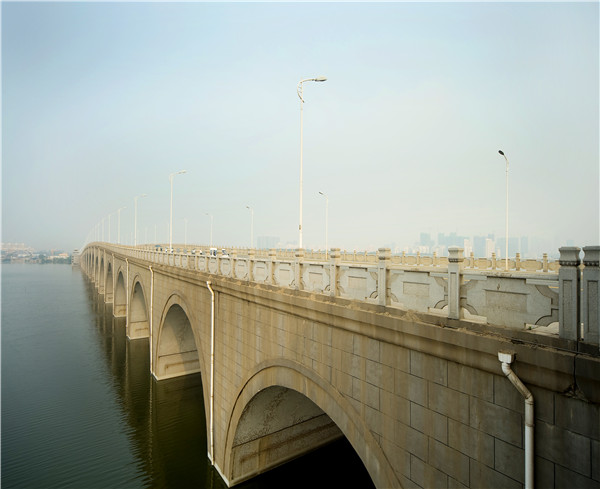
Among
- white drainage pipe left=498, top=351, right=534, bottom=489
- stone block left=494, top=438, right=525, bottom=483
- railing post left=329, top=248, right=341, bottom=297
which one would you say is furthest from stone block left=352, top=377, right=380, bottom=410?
white drainage pipe left=498, top=351, right=534, bottom=489

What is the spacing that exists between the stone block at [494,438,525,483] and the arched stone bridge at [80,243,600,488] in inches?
0.5

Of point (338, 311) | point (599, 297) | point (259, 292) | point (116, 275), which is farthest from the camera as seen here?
point (116, 275)

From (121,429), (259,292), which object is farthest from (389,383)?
Result: (121,429)

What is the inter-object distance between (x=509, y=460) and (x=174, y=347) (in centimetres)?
2344

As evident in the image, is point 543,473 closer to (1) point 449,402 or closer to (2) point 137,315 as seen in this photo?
(1) point 449,402


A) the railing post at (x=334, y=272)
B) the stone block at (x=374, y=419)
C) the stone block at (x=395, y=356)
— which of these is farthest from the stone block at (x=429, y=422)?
the railing post at (x=334, y=272)

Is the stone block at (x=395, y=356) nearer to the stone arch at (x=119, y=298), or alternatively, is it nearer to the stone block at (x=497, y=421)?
the stone block at (x=497, y=421)

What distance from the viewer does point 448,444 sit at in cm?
540

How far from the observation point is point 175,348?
24.6 m

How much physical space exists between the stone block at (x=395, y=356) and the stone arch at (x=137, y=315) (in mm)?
30280

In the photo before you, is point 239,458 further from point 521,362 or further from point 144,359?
point 144,359

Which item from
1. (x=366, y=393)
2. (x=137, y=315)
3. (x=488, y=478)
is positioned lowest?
(x=137, y=315)

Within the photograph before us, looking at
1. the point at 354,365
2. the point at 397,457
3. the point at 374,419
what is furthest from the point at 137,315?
the point at 397,457

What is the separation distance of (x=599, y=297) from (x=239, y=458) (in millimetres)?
13151
